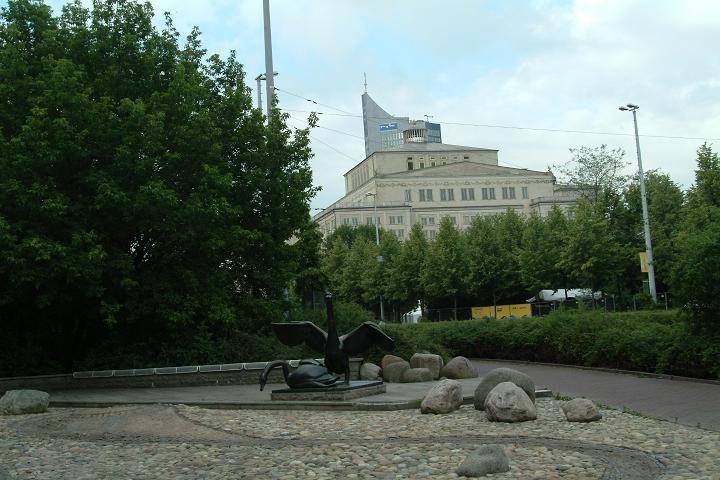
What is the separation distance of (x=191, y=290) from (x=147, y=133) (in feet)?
14.5

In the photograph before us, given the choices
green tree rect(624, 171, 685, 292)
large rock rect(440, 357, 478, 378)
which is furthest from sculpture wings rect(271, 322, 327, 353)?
green tree rect(624, 171, 685, 292)

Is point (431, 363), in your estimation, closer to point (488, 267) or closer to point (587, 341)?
point (587, 341)

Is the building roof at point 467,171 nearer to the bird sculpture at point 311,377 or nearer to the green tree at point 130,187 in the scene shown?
the green tree at point 130,187

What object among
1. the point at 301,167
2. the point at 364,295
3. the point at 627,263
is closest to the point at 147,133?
the point at 301,167

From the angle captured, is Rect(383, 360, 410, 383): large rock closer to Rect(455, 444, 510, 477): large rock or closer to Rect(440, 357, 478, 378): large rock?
Rect(440, 357, 478, 378): large rock

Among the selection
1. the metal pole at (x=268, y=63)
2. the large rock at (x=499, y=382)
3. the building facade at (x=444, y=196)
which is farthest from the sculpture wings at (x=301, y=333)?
the building facade at (x=444, y=196)

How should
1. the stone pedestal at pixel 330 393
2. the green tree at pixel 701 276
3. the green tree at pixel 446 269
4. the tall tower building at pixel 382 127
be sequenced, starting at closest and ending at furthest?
the stone pedestal at pixel 330 393 < the green tree at pixel 701 276 < the green tree at pixel 446 269 < the tall tower building at pixel 382 127

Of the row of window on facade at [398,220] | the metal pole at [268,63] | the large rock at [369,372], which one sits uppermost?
the row of window on facade at [398,220]

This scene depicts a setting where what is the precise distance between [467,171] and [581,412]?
110618 mm

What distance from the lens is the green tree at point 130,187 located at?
19.2 m

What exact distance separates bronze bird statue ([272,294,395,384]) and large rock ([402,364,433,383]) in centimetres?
362

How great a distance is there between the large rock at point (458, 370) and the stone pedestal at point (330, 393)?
447 centimetres

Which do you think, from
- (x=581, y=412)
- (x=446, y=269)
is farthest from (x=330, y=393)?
(x=446, y=269)

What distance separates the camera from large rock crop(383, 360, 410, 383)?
68.4ft
